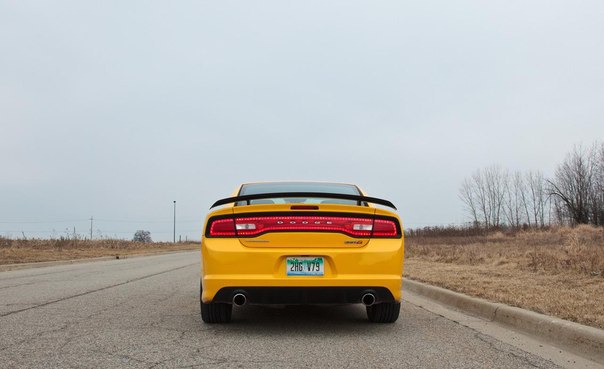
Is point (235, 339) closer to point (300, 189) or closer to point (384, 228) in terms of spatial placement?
point (384, 228)

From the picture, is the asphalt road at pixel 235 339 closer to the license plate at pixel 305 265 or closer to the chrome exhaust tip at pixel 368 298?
the chrome exhaust tip at pixel 368 298

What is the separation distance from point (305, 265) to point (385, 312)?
1.31 meters

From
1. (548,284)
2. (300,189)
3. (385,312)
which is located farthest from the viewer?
(548,284)

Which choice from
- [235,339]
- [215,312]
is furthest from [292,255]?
[215,312]

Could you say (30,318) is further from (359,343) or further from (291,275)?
(359,343)

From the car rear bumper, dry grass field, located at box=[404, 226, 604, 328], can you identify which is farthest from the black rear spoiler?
dry grass field, located at box=[404, 226, 604, 328]

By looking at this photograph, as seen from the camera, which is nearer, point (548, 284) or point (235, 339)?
point (235, 339)

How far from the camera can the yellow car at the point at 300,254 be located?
471 centimetres

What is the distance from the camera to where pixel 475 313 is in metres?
6.36

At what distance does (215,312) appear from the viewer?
17.4 ft

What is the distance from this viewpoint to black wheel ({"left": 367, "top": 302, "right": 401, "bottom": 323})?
215 inches

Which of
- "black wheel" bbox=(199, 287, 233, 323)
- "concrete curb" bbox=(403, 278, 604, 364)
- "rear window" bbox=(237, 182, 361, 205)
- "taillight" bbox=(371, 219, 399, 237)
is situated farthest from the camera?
"rear window" bbox=(237, 182, 361, 205)

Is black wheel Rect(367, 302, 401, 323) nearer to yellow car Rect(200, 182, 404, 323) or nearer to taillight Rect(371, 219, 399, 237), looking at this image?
yellow car Rect(200, 182, 404, 323)

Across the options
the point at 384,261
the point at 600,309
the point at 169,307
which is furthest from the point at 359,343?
the point at 169,307
